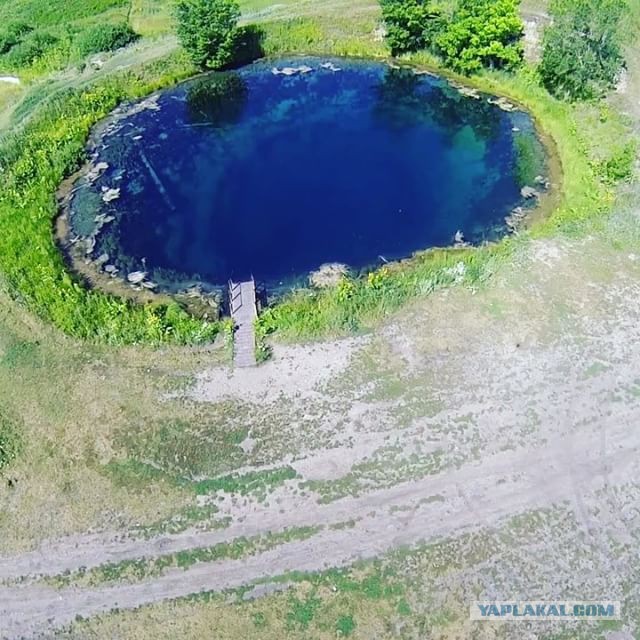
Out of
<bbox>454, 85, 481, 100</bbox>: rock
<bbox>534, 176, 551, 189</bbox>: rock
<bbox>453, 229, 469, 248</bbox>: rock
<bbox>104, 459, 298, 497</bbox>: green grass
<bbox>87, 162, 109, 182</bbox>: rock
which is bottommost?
<bbox>104, 459, 298, 497</bbox>: green grass

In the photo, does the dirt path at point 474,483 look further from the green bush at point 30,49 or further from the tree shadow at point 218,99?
the green bush at point 30,49

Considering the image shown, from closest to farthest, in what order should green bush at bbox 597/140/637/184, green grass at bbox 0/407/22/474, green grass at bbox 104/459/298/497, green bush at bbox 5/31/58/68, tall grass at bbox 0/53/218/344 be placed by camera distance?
1. green grass at bbox 104/459/298/497
2. green grass at bbox 0/407/22/474
3. tall grass at bbox 0/53/218/344
4. green bush at bbox 597/140/637/184
5. green bush at bbox 5/31/58/68

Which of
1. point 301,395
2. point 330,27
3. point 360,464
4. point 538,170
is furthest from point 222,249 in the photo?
point 330,27

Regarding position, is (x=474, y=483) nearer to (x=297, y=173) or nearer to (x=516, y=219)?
(x=516, y=219)

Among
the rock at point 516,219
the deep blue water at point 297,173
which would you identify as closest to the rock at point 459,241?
the deep blue water at point 297,173

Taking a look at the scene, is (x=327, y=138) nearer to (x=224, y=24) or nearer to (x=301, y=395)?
(x=224, y=24)

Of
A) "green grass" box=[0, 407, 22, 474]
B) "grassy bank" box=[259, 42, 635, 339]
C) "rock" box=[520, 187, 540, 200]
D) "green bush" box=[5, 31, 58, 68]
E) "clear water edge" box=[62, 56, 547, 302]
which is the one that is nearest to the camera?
"green grass" box=[0, 407, 22, 474]

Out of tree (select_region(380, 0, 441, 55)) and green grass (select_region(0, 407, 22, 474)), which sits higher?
tree (select_region(380, 0, 441, 55))

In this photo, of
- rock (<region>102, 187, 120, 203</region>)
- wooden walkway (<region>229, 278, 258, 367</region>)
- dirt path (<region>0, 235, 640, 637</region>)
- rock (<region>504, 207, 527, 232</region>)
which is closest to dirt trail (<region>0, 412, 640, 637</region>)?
dirt path (<region>0, 235, 640, 637</region>)

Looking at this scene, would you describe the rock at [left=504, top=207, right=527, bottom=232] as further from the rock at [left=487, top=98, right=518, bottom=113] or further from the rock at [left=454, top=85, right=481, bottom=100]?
the rock at [left=454, top=85, right=481, bottom=100]
